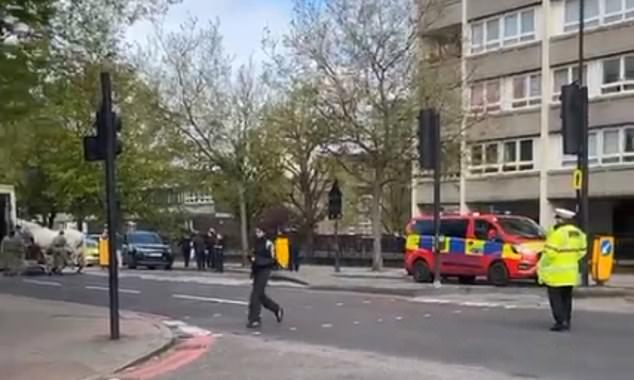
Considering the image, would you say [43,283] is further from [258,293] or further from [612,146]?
[612,146]

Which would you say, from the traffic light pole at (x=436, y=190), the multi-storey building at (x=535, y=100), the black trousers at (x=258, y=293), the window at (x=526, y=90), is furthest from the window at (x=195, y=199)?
the black trousers at (x=258, y=293)

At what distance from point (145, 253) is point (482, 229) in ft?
73.0

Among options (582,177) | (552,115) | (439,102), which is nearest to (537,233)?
(582,177)

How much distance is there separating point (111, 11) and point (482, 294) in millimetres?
9555

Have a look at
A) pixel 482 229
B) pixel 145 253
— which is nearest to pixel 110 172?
pixel 482 229

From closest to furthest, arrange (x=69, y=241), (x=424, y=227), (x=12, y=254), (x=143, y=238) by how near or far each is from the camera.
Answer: (x=424, y=227), (x=12, y=254), (x=69, y=241), (x=143, y=238)

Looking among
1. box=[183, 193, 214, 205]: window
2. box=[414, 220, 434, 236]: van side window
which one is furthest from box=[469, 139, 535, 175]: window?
box=[414, 220, 434, 236]: van side window

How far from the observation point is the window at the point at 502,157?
46.2 m

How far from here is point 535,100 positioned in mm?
45656

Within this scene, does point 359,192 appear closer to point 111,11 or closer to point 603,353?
point 111,11

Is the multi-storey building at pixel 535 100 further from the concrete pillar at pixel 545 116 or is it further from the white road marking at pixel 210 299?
the white road marking at pixel 210 299

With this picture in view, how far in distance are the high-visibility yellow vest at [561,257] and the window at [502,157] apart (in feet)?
100

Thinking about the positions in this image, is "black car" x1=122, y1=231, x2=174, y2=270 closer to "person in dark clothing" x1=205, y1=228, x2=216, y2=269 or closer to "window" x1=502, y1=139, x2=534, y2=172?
"person in dark clothing" x1=205, y1=228, x2=216, y2=269

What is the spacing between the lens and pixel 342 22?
36344 mm
